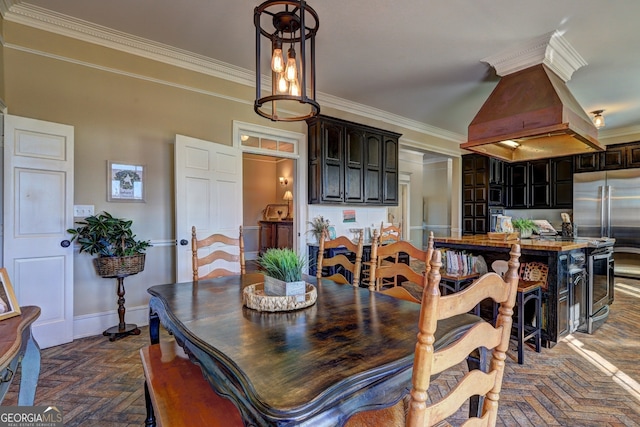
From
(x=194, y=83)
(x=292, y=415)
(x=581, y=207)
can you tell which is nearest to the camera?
(x=292, y=415)

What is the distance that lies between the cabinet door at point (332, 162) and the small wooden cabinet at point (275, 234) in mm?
2272

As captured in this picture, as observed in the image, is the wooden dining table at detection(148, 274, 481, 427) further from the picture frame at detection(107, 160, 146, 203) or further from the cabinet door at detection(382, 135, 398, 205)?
the cabinet door at detection(382, 135, 398, 205)

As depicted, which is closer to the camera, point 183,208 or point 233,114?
point 183,208

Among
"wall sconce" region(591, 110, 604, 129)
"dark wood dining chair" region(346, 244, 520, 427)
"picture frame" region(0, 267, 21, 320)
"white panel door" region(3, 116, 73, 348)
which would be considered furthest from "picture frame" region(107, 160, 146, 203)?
"wall sconce" region(591, 110, 604, 129)

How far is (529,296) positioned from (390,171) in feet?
9.85

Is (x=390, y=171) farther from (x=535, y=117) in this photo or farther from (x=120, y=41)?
(x=120, y=41)

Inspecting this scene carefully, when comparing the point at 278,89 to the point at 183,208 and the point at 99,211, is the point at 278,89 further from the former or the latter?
the point at 99,211

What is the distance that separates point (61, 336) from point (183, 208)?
1.54 metres

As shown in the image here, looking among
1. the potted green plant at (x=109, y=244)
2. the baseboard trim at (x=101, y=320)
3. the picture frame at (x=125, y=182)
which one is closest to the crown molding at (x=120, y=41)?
the picture frame at (x=125, y=182)

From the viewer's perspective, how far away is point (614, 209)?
587 cm

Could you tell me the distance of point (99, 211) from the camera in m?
3.11

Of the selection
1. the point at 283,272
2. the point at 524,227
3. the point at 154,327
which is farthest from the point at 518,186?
the point at 154,327

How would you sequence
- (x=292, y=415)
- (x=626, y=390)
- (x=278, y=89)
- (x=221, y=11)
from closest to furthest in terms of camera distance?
1. (x=292, y=415)
2. (x=278, y=89)
3. (x=626, y=390)
4. (x=221, y=11)

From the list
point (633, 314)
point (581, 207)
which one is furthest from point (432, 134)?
point (633, 314)
